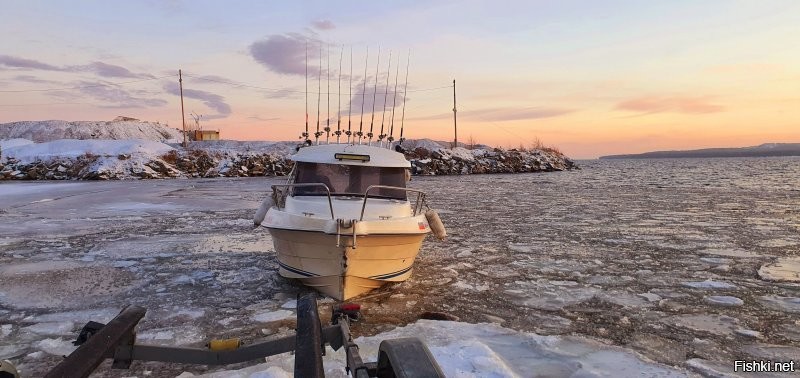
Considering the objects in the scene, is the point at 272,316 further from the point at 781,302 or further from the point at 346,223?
the point at 781,302

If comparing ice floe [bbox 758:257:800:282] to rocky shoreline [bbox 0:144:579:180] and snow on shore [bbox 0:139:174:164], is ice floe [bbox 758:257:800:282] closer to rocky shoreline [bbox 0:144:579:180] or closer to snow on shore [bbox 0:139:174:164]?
rocky shoreline [bbox 0:144:579:180]

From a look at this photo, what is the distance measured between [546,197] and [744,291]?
648 inches

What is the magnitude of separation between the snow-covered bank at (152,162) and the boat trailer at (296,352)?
40.2 m

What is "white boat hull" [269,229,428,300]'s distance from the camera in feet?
21.5

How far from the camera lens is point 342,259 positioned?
21.5 feet

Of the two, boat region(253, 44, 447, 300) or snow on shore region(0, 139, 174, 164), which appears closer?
boat region(253, 44, 447, 300)

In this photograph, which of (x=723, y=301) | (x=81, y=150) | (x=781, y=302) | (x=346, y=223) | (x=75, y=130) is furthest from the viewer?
(x=75, y=130)

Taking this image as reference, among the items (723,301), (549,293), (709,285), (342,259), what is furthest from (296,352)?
(709,285)

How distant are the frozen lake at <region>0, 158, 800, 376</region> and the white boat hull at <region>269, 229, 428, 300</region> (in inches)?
15.7

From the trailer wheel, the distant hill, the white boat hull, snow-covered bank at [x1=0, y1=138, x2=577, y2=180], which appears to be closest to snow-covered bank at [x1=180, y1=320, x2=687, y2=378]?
the white boat hull

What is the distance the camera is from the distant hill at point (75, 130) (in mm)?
98625

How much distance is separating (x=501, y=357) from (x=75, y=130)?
11617 centimetres

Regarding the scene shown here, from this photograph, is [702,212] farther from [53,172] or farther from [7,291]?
[53,172]

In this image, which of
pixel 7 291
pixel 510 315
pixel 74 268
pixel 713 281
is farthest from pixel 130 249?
pixel 713 281
